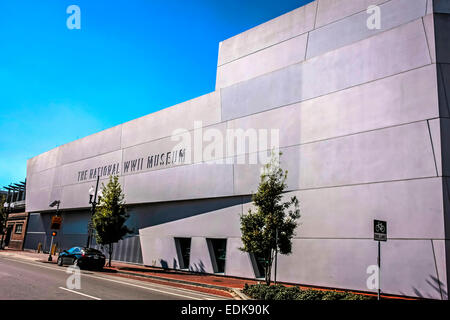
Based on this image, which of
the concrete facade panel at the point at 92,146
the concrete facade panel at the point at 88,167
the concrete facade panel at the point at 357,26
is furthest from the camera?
the concrete facade panel at the point at 92,146

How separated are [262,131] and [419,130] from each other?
8335 mm

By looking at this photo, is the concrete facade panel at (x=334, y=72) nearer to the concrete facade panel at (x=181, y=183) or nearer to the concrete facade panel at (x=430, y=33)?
A: the concrete facade panel at (x=430, y=33)

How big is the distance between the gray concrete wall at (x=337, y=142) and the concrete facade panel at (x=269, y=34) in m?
0.07

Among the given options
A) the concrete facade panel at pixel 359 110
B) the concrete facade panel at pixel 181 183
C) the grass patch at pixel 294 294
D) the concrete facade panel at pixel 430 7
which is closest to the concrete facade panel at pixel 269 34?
the concrete facade panel at pixel 359 110

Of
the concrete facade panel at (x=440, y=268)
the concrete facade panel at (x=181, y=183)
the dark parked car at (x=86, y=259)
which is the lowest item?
the dark parked car at (x=86, y=259)

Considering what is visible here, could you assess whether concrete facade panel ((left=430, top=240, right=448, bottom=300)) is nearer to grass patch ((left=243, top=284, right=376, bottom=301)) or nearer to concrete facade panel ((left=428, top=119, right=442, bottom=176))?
concrete facade panel ((left=428, top=119, right=442, bottom=176))

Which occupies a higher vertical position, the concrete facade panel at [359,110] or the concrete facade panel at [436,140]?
the concrete facade panel at [359,110]

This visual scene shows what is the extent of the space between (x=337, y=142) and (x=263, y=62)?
790 centimetres

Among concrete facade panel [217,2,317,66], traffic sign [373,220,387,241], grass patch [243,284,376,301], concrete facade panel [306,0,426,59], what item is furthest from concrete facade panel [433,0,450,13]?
grass patch [243,284,376,301]

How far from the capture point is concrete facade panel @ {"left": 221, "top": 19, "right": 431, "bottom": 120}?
15516 millimetres

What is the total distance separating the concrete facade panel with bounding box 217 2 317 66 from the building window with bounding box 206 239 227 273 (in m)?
12.3

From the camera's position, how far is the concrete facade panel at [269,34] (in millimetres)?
20516

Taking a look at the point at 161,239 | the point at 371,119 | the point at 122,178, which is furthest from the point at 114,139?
the point at 371,119

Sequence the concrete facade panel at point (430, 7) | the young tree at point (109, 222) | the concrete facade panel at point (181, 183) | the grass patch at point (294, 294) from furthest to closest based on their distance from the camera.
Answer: the young tree at point (109, 222)
the concrete facade panel at point (181, 183)
the concrete facade panel at point (430, 7)
the grass patch at point (294, 294)
